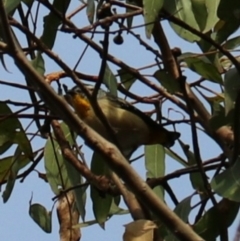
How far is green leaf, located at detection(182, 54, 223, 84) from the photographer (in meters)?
1.78

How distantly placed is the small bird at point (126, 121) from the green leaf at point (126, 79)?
17 centimetres

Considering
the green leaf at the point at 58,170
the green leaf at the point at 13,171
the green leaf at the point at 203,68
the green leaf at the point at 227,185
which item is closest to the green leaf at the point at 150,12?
the green leaf at the point at 203,68

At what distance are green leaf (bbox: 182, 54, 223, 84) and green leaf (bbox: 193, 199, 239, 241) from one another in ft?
0.95

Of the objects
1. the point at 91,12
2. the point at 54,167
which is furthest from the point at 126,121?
the point at 91,12

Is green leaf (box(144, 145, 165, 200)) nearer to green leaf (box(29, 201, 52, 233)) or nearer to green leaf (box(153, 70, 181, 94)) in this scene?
green leaf (box(29, 201, 52, 233))

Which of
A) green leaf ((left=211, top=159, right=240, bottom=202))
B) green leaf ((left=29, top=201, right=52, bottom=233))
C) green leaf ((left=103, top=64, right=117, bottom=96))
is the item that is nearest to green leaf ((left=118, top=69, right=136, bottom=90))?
green leaf ((left=103, top=64, right=117, bottom=96))

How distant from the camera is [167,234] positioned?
1.59 meters

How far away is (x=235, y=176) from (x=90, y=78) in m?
0.54

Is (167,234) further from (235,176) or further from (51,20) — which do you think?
(51,20)

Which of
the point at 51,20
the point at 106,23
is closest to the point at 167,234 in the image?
the point at 106,23

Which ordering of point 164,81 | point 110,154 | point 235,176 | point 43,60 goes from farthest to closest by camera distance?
point 43,60 < point 164,81 < point 235,176 < point 110,154

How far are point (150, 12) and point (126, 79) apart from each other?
513mm

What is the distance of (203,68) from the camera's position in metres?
1.78

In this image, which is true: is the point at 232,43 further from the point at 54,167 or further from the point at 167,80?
the point at 54,167
